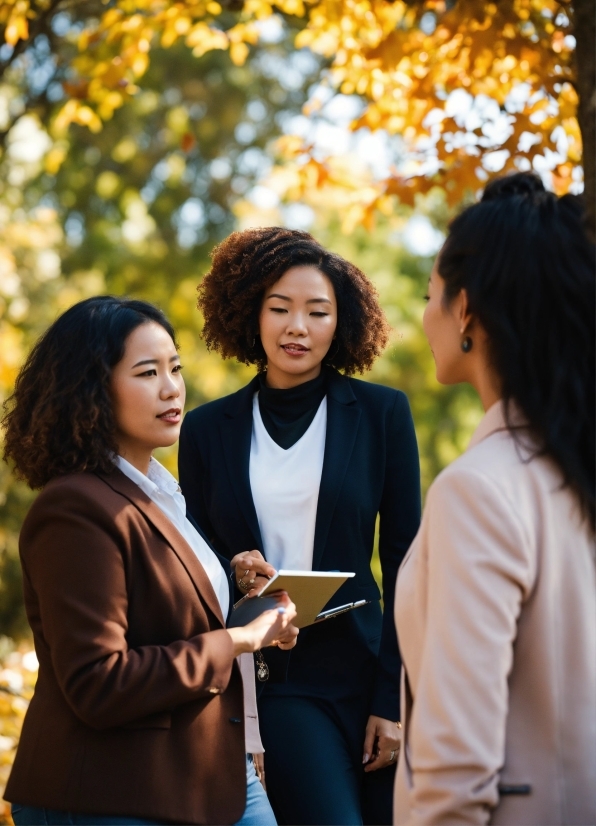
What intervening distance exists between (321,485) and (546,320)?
144 centimetres

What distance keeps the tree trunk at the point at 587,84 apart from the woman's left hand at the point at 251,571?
145cm

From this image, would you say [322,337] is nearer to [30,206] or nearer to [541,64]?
[541,64]

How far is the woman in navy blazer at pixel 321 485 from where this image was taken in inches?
120

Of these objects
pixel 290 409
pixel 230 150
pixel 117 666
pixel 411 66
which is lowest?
pixel 117 666

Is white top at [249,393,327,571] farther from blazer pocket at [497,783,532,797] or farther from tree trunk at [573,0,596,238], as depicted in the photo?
blazer pocket at [497,783,532,797]

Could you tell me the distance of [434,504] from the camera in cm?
185

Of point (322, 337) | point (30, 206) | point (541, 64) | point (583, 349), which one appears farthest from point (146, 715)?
point (30, 206)

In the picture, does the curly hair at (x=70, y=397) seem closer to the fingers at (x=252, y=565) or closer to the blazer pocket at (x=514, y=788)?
the fingers at (x=252, y=565)

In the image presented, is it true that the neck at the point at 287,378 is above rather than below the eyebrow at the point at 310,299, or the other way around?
below

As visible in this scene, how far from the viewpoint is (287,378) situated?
3.44 meters

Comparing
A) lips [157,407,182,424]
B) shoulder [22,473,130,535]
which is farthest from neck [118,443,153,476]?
shoulder [22,473,130,535]

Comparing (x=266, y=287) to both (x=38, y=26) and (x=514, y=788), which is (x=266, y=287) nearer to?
(x=514, y=788)

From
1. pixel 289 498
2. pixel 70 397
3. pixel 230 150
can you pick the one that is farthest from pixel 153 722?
pixel 230 150

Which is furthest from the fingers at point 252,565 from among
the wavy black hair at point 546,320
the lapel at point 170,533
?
the wavy black hair at point 546,320
